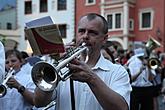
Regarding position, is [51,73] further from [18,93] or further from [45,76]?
[18,93]

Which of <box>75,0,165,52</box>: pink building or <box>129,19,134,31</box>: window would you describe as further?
<box>129,19,134,31</box>: window

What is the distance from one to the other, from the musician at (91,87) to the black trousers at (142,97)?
4762mm

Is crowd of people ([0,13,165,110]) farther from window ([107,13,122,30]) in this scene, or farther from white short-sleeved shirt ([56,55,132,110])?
window ([107,13,122,30])

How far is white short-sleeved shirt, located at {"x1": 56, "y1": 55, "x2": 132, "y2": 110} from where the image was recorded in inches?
102

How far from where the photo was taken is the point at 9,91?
153 inches

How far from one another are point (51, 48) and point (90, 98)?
395mm

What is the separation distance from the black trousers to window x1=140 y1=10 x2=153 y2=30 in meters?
24.2

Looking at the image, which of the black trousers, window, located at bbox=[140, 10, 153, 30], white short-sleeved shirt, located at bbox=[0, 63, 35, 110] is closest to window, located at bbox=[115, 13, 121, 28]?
window, located at bbox=[140, 10, 153, 30]

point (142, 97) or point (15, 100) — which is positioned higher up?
point (15, 100)

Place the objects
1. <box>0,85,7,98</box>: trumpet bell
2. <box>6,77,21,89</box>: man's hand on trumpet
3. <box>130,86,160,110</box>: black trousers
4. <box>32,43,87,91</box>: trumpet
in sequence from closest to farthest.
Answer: <box>32,43,87,91</box>: trumpet, <box>0,85,7,98</box>: trumpet bell, <box>6,77,21,89</box>: man's hand on trumpet, <box>130,86,160,110</box>: black trousers

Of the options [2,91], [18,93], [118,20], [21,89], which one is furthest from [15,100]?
[118,20]

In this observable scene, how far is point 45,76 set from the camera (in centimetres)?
240

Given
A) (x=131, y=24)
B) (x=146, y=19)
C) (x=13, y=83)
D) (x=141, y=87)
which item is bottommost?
(x=141, y=87)

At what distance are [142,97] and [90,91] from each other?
5.00 metres
